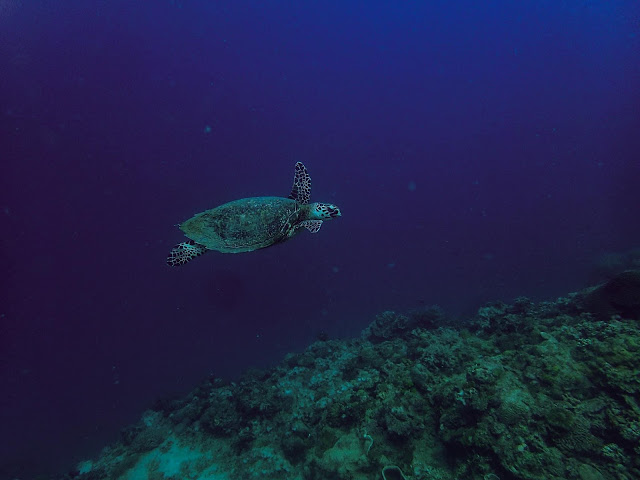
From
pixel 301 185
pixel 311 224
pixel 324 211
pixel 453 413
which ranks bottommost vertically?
pixel 453 413

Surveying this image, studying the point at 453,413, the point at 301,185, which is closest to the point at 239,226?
the point at 301,185

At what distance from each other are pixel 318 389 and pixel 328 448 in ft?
6.97

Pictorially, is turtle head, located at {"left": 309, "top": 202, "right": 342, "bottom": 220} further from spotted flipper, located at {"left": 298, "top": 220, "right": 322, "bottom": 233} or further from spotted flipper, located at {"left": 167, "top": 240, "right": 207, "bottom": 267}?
spotted flipper, located at {"left": 167, "top": 240, "right": 207, "bottom": 267}

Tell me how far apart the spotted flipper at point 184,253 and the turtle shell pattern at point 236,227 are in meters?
0.79

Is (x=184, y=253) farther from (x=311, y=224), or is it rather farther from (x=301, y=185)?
(x=301, y=185)

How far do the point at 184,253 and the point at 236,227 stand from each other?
174cm

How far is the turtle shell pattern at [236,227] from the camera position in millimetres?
5891

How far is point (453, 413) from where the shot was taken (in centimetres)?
472

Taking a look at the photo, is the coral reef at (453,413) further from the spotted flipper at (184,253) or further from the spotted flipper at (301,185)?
the spotted flipper at (301,185)

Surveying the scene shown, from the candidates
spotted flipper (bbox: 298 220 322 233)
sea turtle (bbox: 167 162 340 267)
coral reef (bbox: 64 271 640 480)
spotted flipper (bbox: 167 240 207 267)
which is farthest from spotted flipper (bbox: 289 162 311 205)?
coral reef (bbox: 64 271 640 480)

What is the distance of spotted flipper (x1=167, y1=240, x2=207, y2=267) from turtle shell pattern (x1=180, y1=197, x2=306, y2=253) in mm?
785

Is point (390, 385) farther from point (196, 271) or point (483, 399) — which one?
point (196, 271)

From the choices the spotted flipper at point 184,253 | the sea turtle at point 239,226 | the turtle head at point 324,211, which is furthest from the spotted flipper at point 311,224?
the spotted flipper at point 184,253

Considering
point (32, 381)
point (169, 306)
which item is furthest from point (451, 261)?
point (32, 381)
